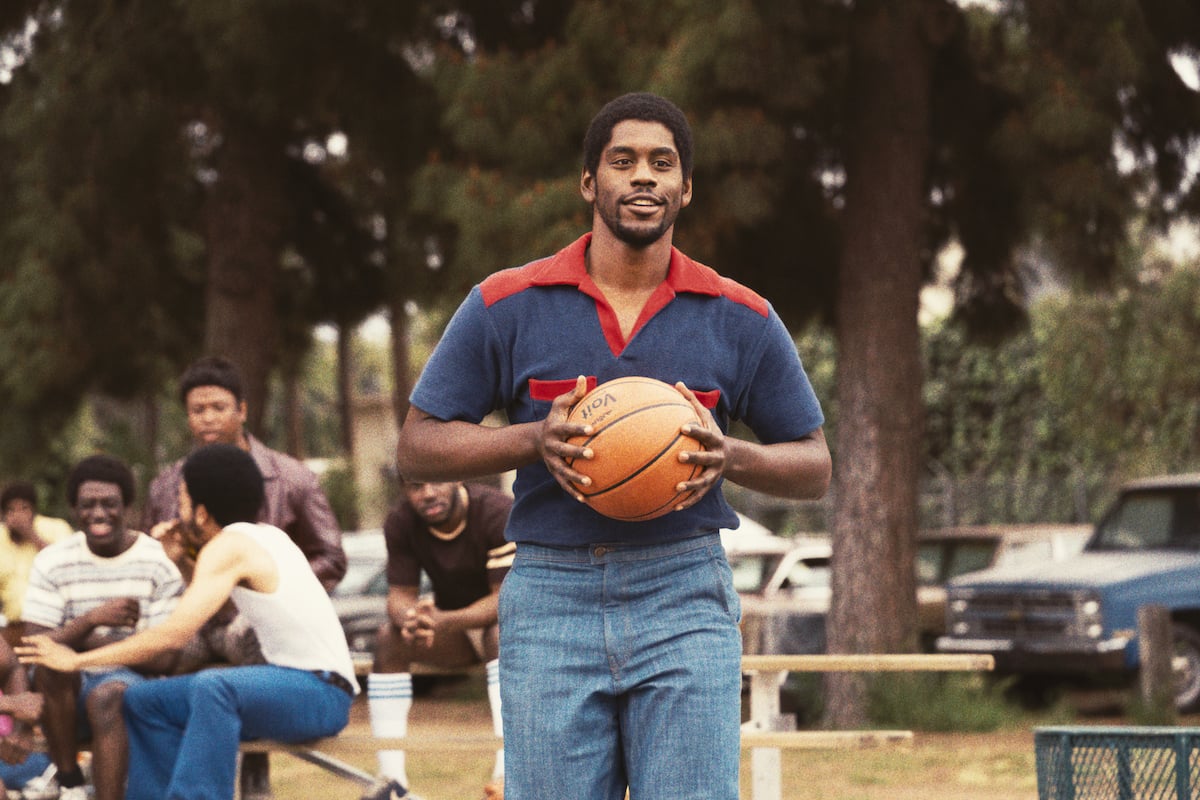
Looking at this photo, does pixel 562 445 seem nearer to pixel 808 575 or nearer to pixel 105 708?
pixel 105 708

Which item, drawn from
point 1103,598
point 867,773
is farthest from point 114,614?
point 1103,598

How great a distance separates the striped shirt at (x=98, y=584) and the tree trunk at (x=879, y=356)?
649 cm

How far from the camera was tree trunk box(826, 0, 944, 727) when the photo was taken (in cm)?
1306

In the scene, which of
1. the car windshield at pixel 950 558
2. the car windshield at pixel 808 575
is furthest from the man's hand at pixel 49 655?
the car windshield at pixel 950 558

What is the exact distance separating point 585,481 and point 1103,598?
38.2 ft

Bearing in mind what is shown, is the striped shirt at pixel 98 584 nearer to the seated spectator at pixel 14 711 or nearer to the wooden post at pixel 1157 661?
the seated spectator at pixel 14 711

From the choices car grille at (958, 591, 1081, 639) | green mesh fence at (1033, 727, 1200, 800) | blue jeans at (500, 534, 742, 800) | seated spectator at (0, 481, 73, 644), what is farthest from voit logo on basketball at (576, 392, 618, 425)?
car grille at (958, 591, 1081, 639)

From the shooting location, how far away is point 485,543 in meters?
8.03

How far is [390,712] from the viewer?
7996mm

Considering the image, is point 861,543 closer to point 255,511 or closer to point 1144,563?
point 1144,563

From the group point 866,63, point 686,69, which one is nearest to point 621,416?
point 686,69

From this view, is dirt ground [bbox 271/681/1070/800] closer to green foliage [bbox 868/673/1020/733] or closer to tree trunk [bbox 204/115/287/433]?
green foliage [bbox 868/673/1020/733]

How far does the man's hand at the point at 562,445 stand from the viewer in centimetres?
345

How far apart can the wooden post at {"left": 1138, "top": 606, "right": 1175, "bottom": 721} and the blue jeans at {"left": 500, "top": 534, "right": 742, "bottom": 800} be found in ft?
31.0
